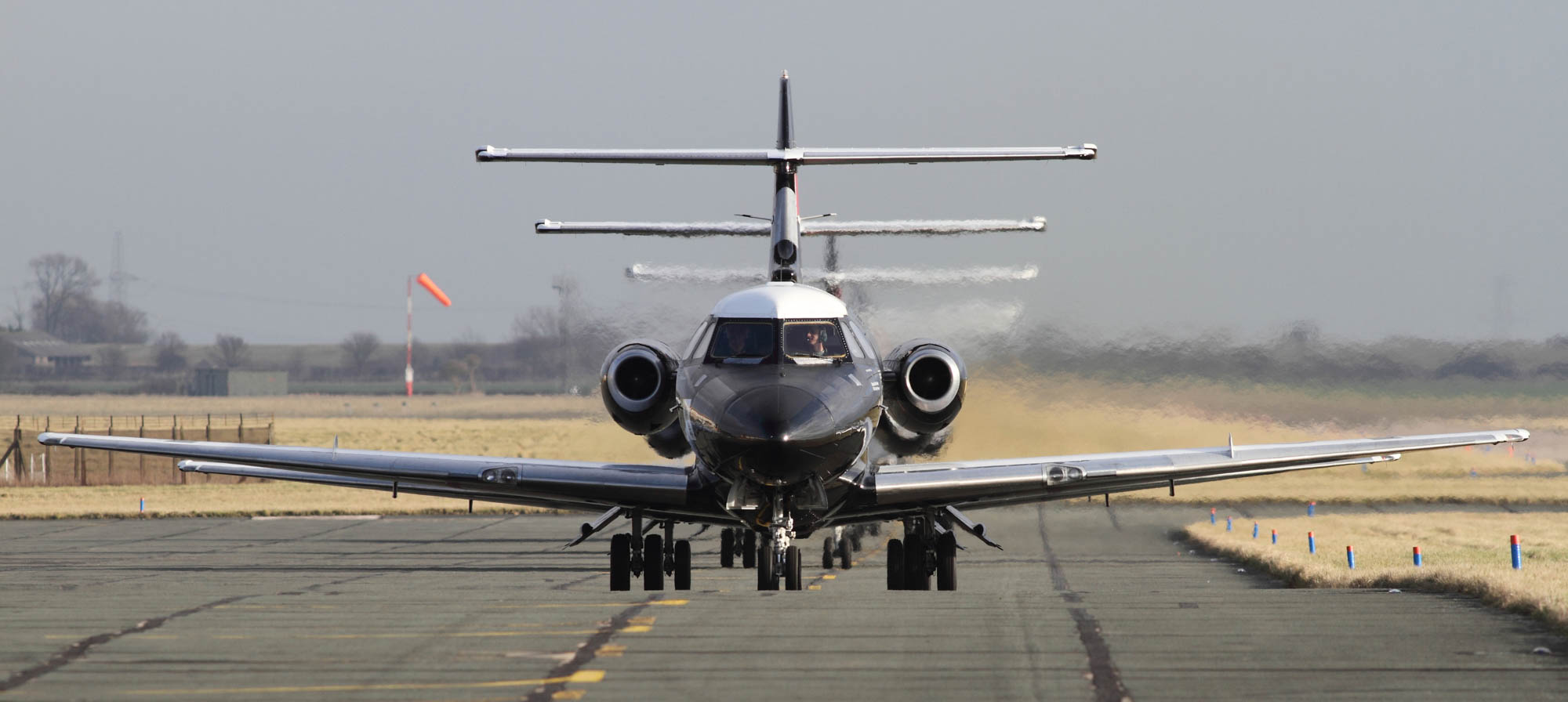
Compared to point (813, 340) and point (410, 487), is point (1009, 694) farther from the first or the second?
point (410, 487)

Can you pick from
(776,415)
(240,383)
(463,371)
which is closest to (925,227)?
(776,415)

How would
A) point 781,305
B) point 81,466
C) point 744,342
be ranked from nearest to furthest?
point 744,342
point 781,305
point 81,466

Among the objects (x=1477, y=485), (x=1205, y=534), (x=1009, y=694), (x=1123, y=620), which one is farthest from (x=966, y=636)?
(x=1477, y=485)

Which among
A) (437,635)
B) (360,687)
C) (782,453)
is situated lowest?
(437,635)

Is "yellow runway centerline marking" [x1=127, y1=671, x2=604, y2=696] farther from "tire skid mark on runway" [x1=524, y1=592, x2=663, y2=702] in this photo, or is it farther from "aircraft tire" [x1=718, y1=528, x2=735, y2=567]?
"aircraft tire" [x1=718, y1=528, x2=735, y2=567]

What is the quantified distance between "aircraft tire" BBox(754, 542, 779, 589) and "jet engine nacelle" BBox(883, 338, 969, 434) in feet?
8.87

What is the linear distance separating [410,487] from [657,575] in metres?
3.60

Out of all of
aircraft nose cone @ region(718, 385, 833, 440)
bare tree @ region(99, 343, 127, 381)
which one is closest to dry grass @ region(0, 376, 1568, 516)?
aircraft nose cone @ region(718, 385, 833, 440)

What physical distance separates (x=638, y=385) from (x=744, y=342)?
7.64ft

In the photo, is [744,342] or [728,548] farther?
[728,548]

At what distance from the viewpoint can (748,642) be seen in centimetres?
1255

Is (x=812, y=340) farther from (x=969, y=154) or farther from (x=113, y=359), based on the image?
(x=113, y=359)

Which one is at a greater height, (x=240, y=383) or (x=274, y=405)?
(x=240, y=383)

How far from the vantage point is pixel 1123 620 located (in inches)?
557
